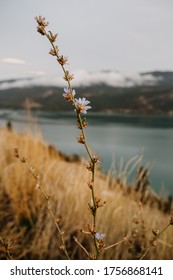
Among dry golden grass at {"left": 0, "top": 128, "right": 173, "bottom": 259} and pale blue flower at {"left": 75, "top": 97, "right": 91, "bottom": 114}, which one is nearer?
pale blue flower at {"left": 75, "top": 97, "right": 91, "bottom": 114}

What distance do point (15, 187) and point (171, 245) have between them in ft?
4.31

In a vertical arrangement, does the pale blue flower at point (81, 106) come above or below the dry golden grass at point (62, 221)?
above

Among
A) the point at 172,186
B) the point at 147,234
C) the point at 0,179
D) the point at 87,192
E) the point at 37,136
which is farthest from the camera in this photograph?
the point at 172,186

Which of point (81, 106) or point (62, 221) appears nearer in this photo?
point (81, 106)

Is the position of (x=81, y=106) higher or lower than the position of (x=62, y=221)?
higher

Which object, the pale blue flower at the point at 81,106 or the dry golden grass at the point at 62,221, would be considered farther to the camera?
the dry golden grass at the point at 62,221

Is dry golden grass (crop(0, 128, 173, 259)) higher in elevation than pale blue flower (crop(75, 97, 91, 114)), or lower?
lower

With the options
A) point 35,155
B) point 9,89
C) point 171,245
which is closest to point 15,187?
point 35,155

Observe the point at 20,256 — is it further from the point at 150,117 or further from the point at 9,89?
the point at 9,89

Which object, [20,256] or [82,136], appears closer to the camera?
[82,136]

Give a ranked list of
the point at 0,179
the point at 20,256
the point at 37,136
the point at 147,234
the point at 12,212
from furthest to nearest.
Result: 1. the point at 37,136
2. the point at 0,179
3. the point at 12,212
4. the point at 147,234
5. the point at 20,256
